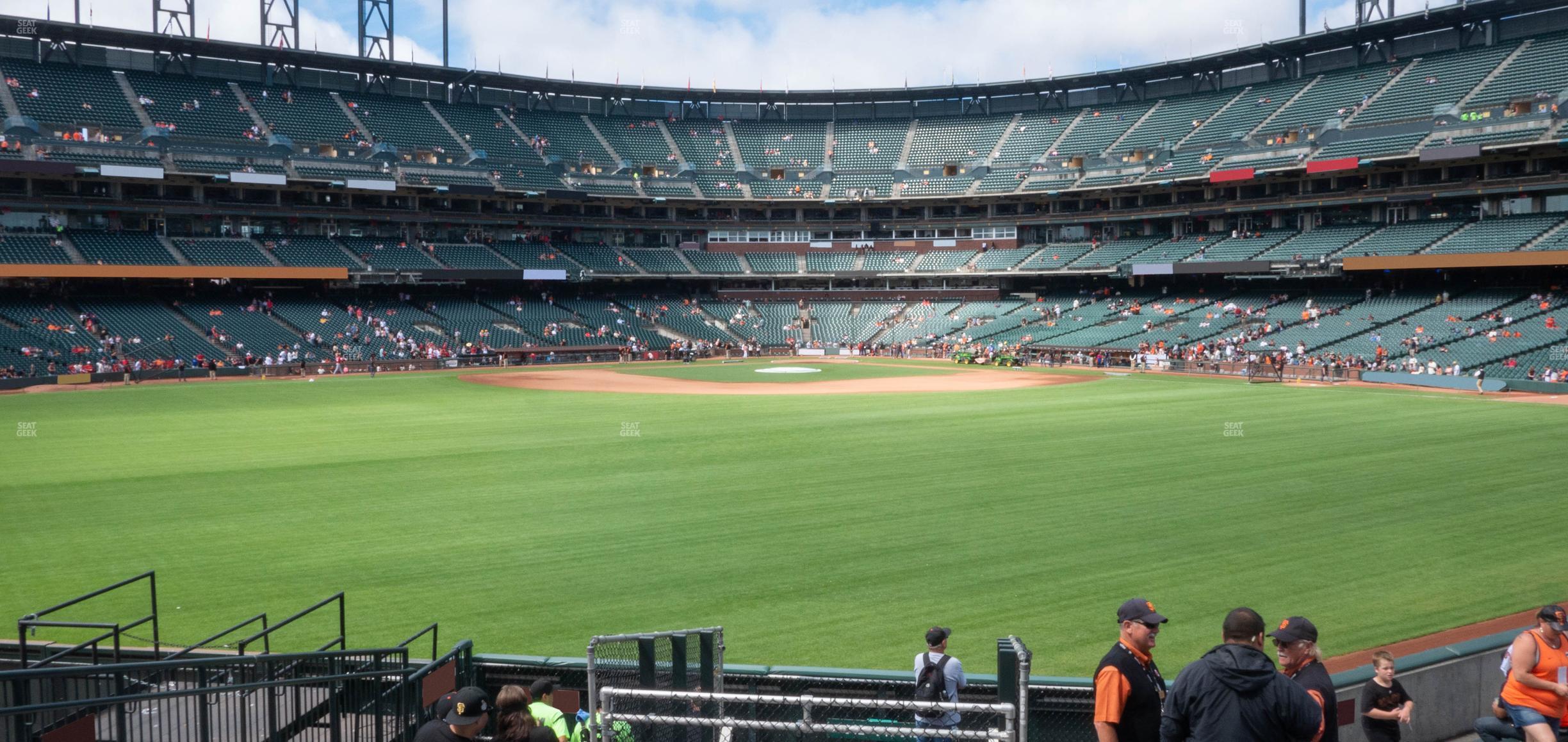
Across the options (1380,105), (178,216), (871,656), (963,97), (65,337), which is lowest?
(871,656)

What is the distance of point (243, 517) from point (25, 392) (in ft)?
129

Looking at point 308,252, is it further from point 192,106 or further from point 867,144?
point 867,144

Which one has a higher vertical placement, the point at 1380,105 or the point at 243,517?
the point at 1380,105

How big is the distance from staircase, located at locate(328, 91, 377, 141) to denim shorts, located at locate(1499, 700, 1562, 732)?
273 feet

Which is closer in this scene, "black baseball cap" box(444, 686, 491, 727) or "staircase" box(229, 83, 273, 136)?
"black baseball cap" box(444, 686, 491, 727)

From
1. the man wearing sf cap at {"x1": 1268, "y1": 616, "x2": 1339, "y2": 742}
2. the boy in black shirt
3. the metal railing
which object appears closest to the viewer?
the metal railing

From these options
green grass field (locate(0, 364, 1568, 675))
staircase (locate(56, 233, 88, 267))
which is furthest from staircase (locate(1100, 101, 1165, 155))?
staircase (locate(56, 233, 88, 267))

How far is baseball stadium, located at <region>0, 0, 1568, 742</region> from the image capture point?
980 cm

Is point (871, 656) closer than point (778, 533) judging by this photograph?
Yes

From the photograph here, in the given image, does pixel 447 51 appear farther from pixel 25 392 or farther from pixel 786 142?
pixel 25 392

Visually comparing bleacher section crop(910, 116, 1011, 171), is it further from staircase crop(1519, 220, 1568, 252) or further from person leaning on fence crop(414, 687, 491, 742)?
person leaning on fence crop(414, 687, 491, 742)

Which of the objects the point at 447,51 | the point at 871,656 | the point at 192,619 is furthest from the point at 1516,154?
the point at 447,51

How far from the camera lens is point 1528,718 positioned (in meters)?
7.69

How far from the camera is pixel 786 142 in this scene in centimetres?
9844
